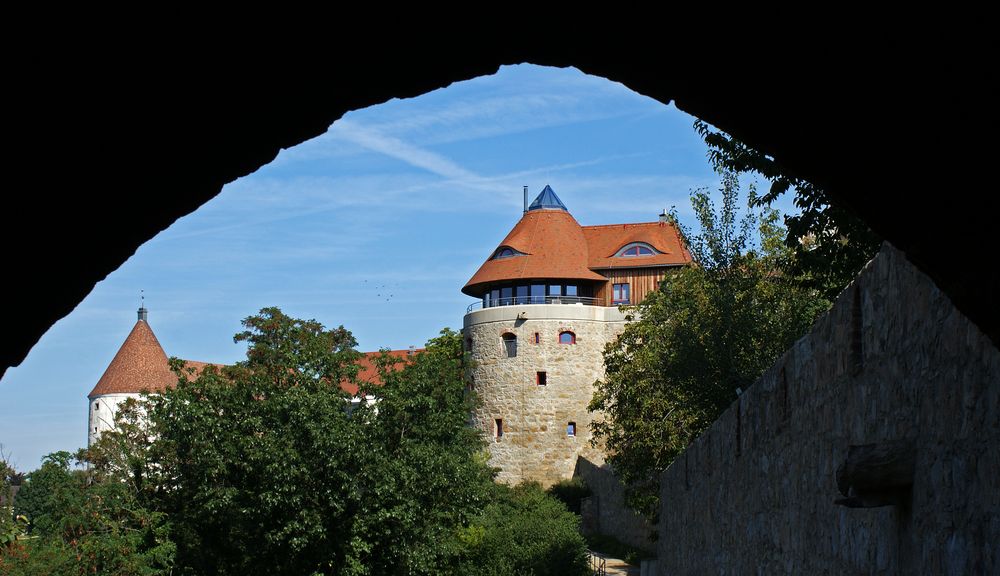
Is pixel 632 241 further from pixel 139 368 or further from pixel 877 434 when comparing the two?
pixel 877 434

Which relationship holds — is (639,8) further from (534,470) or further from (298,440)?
(534,470)

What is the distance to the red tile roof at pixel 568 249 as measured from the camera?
46125 mm

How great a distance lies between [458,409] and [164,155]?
2290 cm

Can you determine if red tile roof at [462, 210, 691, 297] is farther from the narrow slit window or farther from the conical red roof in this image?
the conical red roof

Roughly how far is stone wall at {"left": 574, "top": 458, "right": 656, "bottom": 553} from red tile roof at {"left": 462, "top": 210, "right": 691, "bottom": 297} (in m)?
8.12

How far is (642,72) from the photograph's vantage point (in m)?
2.87

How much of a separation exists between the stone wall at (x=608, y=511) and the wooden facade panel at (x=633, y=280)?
707cm

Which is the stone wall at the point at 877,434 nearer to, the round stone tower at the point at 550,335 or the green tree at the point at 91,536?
the green tree at the point at 91,536

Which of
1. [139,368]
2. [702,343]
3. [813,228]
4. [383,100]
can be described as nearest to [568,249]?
[702,343]

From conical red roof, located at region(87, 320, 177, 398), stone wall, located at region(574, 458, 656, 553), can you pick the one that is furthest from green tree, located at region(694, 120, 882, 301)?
conical red roof, located at region(87, 320, 177, 398)

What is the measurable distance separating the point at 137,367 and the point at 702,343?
144 feet

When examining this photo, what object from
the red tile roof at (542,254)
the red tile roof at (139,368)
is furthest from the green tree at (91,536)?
the red tile roof at (139,368)

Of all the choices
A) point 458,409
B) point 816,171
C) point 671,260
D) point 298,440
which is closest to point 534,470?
point 671,260

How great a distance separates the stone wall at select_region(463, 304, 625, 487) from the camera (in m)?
44.1
